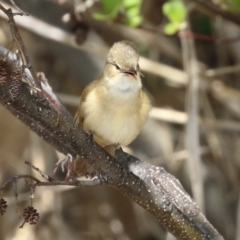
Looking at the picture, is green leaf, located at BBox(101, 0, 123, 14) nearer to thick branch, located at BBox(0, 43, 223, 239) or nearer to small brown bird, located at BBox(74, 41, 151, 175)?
small brown bird, located at BBox(74, 41, 151, 175)

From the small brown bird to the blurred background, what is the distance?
76 cm

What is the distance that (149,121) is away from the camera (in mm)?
3232

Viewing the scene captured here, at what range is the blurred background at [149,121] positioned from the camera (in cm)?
299

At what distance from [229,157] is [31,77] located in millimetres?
2257

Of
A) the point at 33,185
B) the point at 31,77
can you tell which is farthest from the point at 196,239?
the point at 31,77

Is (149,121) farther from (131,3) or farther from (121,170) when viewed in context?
(121,170)

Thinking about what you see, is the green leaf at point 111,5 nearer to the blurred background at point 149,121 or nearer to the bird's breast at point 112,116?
the bird's breast at point 112,116

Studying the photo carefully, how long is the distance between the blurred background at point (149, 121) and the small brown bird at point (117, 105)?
76 cm

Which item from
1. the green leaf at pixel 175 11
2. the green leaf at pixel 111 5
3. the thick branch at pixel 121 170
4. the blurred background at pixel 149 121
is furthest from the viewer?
the blurred background at pixel 149 121

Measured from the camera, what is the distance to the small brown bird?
2.01 meters

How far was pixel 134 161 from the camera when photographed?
176 centimetres

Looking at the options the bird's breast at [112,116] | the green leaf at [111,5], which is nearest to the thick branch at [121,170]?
the bird's breast at [112,116]

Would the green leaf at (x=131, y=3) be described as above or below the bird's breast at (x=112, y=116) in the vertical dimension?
above

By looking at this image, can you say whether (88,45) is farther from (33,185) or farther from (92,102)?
(33,185)
